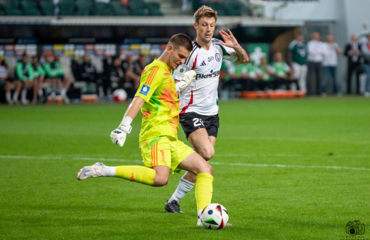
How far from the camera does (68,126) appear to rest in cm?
1470

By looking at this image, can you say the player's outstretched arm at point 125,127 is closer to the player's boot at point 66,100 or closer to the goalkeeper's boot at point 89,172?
the goalkeeper's boot at point 89,172

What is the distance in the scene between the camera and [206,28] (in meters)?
5.96

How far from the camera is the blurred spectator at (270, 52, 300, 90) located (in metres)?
26.4

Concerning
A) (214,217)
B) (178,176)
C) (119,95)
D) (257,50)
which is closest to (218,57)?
(214,217)

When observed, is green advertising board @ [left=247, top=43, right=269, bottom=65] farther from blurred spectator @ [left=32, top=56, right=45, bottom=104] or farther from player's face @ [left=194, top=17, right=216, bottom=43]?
player's face @ [left=194, top=17, right=216, bottom=43]

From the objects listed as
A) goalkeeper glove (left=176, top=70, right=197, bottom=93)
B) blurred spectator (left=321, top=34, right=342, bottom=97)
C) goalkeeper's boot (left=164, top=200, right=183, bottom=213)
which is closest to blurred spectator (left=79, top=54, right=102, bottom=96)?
blurred spectator (left=321, top=34, right=342, bottom=97)

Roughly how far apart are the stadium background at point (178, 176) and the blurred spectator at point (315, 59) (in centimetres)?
458

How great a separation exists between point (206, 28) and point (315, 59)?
21161 millimetres

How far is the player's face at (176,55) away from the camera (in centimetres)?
516

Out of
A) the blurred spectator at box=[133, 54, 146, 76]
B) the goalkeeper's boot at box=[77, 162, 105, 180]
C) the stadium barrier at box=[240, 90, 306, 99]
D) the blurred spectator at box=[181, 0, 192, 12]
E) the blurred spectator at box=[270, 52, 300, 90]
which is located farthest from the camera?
the blurred spectator at box=[181, 0, 192, 12]

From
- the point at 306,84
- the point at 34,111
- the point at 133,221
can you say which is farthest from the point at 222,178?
the point at 306,84

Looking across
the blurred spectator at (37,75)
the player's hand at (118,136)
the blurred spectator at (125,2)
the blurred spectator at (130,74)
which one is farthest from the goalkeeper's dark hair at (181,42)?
the blurred spectator at (125,2)

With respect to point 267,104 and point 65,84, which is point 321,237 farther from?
point 65,84

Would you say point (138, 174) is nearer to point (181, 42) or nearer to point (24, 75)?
point (181, 42)
